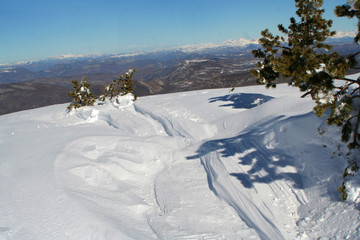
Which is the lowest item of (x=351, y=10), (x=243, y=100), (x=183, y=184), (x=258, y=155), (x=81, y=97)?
(x=183, y=184)

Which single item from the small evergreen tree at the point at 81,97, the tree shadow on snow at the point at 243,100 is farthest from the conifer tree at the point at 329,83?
the small evergreen tree at the point at 81,97

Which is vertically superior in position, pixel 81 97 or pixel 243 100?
pixel 81 97

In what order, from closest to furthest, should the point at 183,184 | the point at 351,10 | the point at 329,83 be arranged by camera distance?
1. the point at 329,83
2. the point at 351,10
3. the point at 183,184

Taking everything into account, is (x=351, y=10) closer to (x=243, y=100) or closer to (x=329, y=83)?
(x=329, y=83)

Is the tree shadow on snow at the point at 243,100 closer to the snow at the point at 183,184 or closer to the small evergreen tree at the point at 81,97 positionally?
the snow at the point at 183,184

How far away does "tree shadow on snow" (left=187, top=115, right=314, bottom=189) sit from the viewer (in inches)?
270

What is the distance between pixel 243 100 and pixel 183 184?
33.8 ft

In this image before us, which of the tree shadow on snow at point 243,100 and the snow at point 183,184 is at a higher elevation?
the tree shadow on snow at point 243,100

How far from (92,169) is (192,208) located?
12.0 ft

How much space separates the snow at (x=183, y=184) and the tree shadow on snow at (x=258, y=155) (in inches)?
1.4

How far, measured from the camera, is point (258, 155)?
7.96 meters

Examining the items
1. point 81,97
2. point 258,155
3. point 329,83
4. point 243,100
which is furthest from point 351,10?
point 81,97

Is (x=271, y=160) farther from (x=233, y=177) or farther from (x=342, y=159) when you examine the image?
(x=342, y=159)

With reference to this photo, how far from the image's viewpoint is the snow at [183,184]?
16.2 feet
